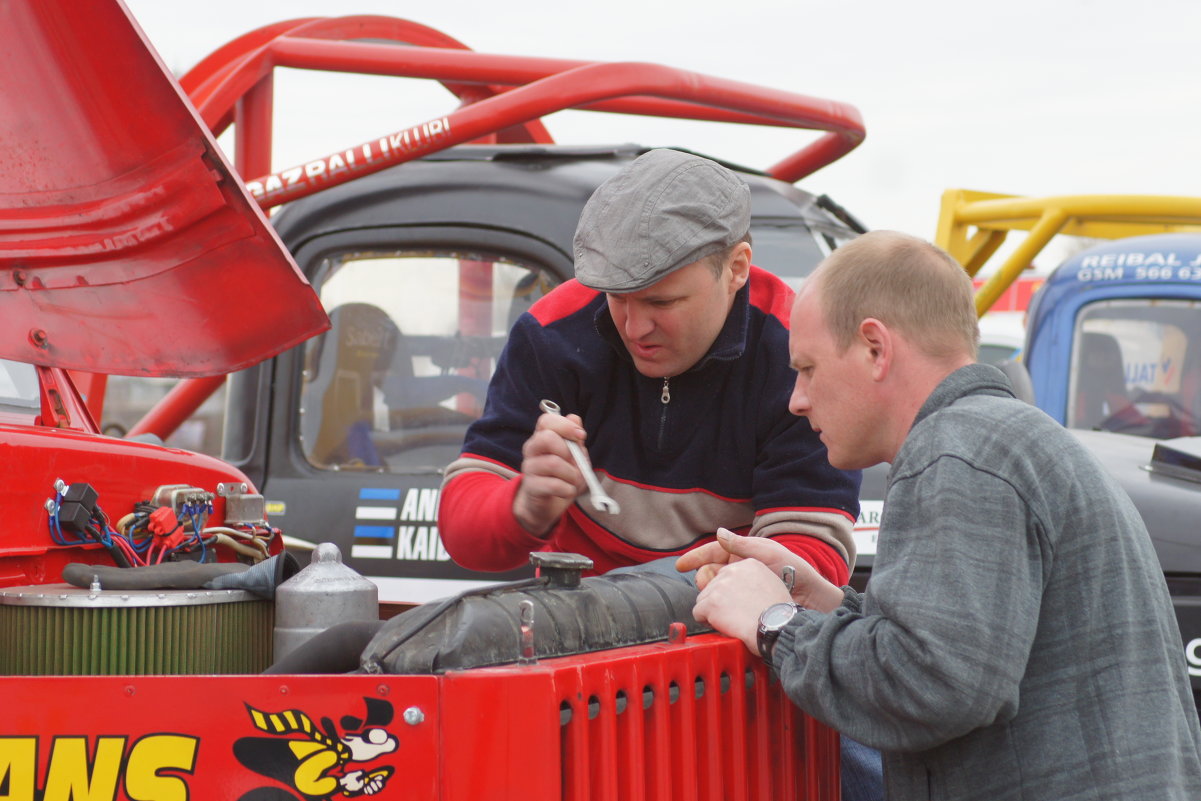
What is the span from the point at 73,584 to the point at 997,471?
158cm

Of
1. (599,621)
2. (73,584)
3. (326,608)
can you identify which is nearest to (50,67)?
(73,584)

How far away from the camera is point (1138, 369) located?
6371 mm

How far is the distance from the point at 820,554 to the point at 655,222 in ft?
2.32

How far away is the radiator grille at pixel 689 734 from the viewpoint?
5.62 feet

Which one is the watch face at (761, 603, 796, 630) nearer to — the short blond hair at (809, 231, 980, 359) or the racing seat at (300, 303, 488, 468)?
the short blond hair at (809, 231, 980, 359)

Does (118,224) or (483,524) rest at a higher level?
(118,224)

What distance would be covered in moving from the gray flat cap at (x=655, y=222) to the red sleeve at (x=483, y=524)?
43 centimetres

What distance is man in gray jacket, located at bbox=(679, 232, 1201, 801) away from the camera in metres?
1.62

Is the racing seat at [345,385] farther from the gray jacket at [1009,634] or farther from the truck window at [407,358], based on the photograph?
the gray jacket at [1009,634]

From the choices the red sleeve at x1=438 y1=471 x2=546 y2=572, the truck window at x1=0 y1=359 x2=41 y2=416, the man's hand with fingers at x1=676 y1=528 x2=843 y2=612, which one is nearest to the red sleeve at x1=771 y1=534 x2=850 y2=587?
the man's hand with fingers at x1=676 y1=528 x2=843 y2=612

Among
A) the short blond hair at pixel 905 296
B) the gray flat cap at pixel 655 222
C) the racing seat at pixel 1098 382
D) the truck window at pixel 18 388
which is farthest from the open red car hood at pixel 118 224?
the racing seat at pixel 1098 382

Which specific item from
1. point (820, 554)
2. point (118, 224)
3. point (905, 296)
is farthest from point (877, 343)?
point (118, 224)

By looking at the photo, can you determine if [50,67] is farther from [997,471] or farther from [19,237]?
[997,471]

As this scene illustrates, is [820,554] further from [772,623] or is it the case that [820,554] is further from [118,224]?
[118,224]
